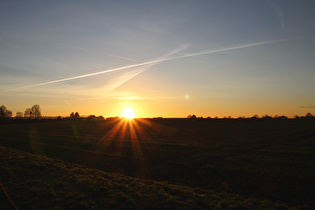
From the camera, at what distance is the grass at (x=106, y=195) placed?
8648mm

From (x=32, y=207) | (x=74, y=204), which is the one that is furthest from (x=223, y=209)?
(x=32, y=207)

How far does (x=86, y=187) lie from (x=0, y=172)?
7988 mm

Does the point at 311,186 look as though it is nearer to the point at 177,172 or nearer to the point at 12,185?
the point at 177,172

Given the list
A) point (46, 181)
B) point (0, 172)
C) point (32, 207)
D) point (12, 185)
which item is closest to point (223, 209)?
point (32, 207)

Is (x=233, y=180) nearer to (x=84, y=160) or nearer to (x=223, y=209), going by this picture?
(x=223, y=209)

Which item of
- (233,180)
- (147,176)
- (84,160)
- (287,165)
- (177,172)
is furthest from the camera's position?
(84,160)

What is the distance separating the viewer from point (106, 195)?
9.73 meters

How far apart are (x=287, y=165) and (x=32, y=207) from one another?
1915cm

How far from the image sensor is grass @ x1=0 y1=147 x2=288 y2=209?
865 centimetres

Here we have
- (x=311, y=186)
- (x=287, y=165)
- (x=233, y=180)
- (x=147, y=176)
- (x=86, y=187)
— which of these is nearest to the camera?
(x=86, y=187)

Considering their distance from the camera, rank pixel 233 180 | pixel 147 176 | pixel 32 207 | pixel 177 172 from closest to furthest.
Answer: pixel 32 207
pixel 233 180
pixel 147 176
pixel 177 172

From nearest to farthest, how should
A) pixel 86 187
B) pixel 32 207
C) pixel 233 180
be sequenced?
pixel 32 207, pixel 86 187, pixel 233 180

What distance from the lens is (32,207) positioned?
27.2 feet

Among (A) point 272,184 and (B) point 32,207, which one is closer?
(B) point 32,207
